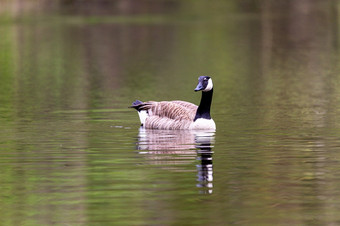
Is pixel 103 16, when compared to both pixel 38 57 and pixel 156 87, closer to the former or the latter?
pixel 38 57

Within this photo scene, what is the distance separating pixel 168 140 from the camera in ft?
63.1

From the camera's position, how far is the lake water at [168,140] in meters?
12.5

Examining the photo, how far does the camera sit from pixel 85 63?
4566cm

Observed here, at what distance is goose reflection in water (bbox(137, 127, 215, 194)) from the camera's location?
15.2 m

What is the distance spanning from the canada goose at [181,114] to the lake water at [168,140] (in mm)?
389

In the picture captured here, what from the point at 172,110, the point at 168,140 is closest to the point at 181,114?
the point at 172,110

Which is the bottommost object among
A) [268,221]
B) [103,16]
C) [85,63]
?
[268,221]

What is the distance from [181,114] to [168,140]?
1.62 m

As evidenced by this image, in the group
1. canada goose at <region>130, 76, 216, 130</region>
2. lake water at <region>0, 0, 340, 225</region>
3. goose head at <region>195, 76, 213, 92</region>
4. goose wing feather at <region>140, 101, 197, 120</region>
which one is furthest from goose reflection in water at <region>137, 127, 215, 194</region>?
goose head at <region>195, 76, 213, 92</region>

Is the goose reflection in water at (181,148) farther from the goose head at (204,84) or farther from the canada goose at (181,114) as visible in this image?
the goose head at (204,84)

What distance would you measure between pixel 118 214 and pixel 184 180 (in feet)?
8.20

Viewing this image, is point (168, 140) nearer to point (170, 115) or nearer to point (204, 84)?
point (170, 115)

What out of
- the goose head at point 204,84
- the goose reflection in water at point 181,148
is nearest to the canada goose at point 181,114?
the goose head at point 204,84

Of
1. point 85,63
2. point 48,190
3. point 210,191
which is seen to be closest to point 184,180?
point 210,191
